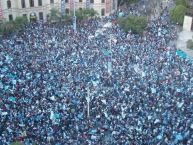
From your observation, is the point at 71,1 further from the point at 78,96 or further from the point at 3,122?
the point at 3,122

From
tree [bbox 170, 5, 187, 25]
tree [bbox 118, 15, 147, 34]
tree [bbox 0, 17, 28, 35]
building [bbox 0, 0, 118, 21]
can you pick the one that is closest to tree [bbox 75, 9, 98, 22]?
building [bbox 0, 0, 118, 21]

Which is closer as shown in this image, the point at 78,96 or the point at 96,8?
the point at 78,96

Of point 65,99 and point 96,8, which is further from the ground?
point 96,8

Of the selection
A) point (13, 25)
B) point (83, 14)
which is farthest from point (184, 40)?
point (13, 25)

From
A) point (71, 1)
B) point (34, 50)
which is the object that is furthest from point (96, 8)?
point (34, 50)

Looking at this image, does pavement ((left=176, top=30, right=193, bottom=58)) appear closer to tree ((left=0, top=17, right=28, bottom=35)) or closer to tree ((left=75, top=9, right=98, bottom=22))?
tree ((left=75, top=9, right=98, bottom=22))

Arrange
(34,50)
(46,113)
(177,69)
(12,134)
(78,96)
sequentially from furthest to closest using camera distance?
1. (34,50)
2. (177,69)
3. (78,96)
4. (46,113)
5. (12,134)
